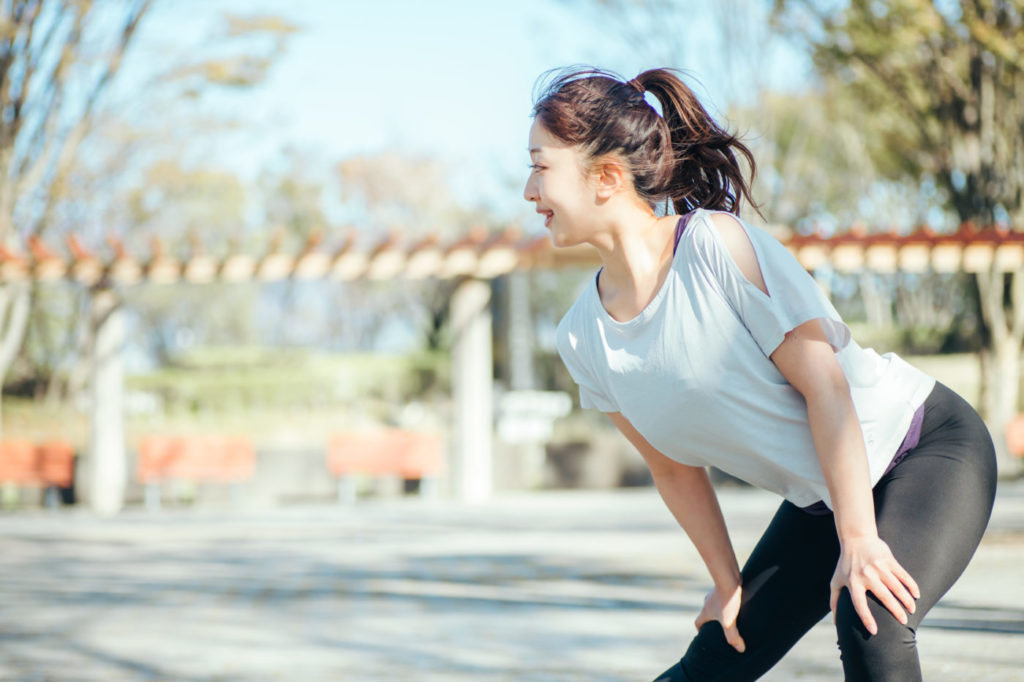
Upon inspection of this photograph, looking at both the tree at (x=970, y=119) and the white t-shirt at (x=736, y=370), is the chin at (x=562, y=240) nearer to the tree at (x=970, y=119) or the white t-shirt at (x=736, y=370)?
the white t-shirt at (x=736, y=370)

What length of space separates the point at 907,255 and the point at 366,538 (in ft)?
22.6

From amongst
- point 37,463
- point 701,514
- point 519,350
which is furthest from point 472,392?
point 519,350

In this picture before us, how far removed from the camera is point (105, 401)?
47.5ft

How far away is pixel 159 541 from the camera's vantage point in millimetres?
10250

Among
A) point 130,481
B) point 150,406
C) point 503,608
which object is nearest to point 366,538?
point 503,608

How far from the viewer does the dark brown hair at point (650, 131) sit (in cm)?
205

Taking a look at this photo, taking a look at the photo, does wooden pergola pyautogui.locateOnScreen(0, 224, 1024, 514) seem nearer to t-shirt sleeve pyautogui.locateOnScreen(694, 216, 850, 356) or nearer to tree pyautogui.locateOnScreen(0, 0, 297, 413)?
tree pyautogui.locateOnScreen(0, 0, 297, 413)

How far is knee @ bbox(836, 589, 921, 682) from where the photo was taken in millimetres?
1816

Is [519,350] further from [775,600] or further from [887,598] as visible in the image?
[887,598]

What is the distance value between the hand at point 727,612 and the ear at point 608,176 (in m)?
0.76

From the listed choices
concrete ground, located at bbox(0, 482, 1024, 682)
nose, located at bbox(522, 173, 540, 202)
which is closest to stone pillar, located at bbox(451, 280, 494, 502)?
concrete ground, located at bbox(0, 482, 1024, 682)

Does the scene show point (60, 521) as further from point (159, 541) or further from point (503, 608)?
point (503, 608)

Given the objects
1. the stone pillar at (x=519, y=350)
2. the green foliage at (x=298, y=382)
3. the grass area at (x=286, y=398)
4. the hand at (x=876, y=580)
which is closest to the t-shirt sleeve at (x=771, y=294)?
the hand at (x=876, y=580)

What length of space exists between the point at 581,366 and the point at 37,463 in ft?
46.1
